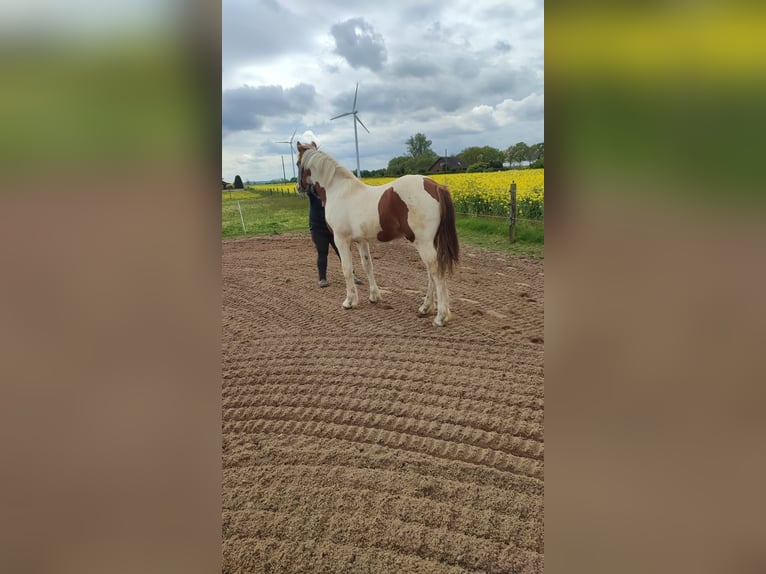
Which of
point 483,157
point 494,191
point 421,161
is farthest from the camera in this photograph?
point 483,157

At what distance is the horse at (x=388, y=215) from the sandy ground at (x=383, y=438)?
0.36 meters

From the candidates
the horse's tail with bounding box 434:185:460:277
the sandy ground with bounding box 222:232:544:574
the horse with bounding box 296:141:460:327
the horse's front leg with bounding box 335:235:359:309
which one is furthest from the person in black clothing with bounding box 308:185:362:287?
the horse's tail with bounding box 434:185:460:277

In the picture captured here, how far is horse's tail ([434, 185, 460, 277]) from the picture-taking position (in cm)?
318

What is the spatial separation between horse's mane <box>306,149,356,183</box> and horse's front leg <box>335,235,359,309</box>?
1.75 ft

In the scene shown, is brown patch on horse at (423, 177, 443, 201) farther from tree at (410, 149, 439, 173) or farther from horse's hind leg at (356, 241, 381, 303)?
tree at (410, 149, 439, 173)

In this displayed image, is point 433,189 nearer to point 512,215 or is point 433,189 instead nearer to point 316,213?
point 316,213

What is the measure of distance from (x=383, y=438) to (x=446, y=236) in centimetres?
173

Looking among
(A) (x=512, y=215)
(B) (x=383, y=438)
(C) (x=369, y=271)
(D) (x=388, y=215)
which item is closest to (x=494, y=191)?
(A) (x=512, y=215)

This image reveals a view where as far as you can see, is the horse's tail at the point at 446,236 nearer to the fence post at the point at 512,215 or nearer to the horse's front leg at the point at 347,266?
the horse's front leg at the point at 347,266

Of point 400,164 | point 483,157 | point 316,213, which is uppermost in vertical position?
point 483,157

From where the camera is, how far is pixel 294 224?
28.5 feet

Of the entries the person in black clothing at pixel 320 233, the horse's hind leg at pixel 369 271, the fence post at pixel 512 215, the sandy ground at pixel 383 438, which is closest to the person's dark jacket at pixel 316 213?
the person in black clothing at pixel 320 233
